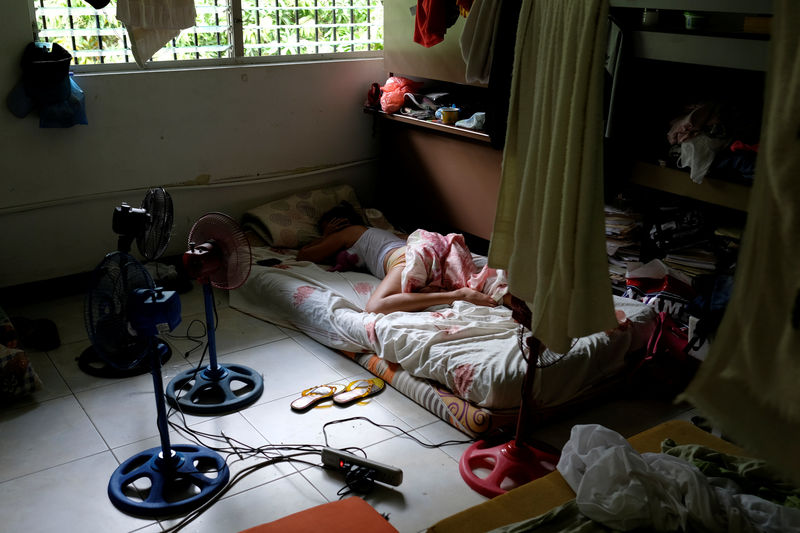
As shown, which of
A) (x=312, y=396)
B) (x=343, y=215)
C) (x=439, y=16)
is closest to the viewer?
(x=312, y=396)

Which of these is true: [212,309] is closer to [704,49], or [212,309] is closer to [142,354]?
[142,354]

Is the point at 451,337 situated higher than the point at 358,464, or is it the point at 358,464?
the point at 451,337

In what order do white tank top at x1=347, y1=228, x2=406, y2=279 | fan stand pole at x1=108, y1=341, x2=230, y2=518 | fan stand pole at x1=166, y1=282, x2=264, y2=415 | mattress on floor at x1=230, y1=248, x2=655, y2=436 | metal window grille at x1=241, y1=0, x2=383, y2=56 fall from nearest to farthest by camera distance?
fan stand pole at x1=108, y1=341, x2=230, y2=518, mattress on floor at x1=230, y1=248, x2=655, y2=436, fan stand pole at x1=166, y1=282, x2=264, y2=415, white tank top at x1=347, y1=228, x2=406, y2=279, metal window grille at x1=241, y1=0, x2=383, y2=56

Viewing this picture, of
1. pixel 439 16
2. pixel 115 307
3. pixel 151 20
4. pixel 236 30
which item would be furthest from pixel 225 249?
pixel 236 30

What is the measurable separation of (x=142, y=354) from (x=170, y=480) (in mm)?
455

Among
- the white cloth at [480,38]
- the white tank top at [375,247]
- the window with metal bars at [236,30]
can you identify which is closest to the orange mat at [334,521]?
the white cloth at [480,38]

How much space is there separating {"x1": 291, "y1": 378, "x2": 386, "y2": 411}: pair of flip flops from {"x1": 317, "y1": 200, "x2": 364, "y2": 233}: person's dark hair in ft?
4.73

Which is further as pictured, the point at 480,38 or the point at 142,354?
the point at 142,354

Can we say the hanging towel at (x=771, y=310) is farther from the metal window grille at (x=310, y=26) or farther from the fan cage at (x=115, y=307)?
the metal window grille at (x=310, y=26)

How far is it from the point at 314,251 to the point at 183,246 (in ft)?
2.57

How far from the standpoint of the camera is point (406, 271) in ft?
11.1

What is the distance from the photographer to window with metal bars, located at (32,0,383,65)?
3586mm

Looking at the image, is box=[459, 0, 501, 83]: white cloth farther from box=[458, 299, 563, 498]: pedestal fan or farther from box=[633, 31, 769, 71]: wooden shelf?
box=[458, 299, 563, 498]: pedestal fan

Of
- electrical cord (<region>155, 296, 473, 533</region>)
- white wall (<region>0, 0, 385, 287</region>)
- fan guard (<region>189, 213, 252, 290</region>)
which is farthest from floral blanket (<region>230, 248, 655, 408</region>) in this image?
white wall (<region>0, 0, 385, 287</region>)
